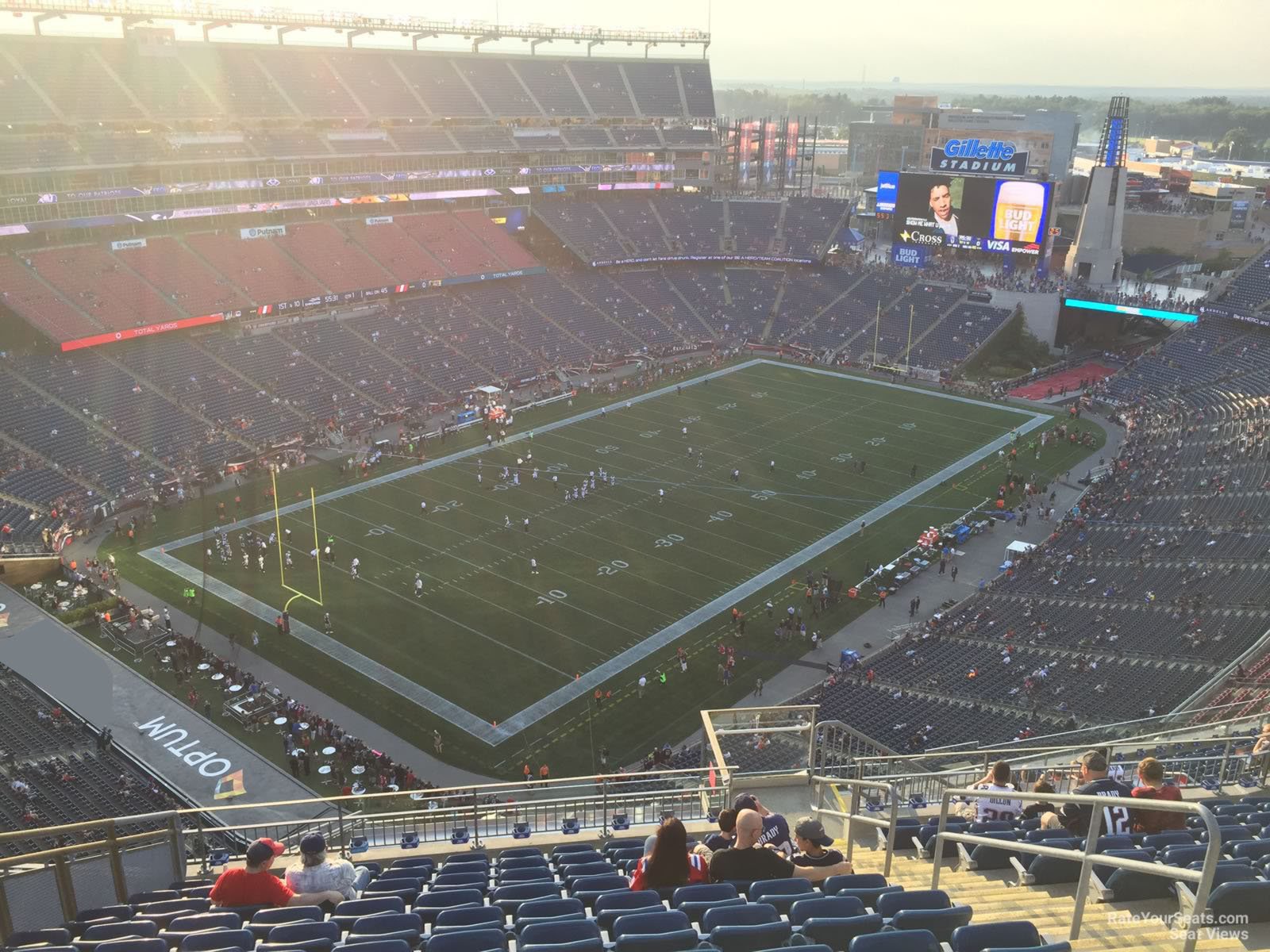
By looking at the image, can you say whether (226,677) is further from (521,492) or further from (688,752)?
Answer: (521,492)

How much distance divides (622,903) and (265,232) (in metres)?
57.6

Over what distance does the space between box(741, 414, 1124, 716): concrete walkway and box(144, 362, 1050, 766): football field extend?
1877 millimetres

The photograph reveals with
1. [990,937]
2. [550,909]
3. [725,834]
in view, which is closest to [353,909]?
[550,909]

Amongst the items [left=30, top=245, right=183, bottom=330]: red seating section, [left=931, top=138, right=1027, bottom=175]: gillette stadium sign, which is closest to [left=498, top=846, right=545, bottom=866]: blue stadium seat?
[left=30, top=245, right=183, bottom=330]: red seating section

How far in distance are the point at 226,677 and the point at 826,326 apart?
47.0m

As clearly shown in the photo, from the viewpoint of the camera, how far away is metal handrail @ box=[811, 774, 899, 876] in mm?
8898

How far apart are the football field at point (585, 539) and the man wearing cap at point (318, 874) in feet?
55.2

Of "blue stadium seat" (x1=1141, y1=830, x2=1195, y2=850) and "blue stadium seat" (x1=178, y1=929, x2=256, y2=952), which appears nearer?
"blue stadium seat" (x1=178, y1=929, x2=256, y2=952)

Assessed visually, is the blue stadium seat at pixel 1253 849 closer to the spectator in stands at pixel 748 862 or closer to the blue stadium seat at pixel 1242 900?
the blue stadium seat at pixel 1242 900

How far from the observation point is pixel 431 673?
27250 millimetres

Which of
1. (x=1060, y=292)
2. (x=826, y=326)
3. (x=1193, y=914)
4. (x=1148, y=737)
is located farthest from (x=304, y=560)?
(x=1060, y=292)

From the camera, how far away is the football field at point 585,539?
1107 inches

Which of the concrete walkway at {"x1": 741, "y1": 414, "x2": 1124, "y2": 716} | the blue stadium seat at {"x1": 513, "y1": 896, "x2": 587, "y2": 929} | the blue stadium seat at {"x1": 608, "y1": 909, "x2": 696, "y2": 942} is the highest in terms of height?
the blue stadium seat at {"x1": 608, "y1": 909, "x2": 696, "y2": 942}

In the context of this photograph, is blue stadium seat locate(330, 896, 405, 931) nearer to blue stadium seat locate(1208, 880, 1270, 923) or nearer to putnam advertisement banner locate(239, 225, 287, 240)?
blue stadium seat locate(1208, 880, 1270, 923)
